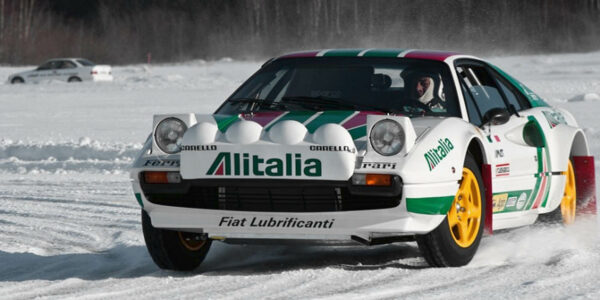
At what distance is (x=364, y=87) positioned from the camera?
6.44 m

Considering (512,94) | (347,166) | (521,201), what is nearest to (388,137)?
(347,166)

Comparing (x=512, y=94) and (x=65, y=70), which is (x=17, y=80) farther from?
(x=512, y=94)

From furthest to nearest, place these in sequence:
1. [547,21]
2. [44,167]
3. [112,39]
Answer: [112,39] → [547,21] → [44,167]

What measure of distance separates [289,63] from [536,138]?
1.59m

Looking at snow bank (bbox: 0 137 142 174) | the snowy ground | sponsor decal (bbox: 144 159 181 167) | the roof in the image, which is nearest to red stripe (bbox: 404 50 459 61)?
the roof

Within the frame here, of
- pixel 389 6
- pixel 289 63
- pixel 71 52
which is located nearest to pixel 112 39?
pixel 71 52

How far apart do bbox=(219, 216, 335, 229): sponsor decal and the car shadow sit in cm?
43

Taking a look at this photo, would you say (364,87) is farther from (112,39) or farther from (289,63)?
(112,39)

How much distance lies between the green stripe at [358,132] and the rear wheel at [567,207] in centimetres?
222

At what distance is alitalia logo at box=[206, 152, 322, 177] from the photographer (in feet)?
17.4

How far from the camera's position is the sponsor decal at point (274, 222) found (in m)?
5.41

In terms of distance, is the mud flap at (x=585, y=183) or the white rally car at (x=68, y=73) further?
the white rally car at (x=68, y=73)

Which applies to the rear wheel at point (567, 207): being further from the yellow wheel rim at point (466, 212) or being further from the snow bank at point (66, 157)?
the snow bank at point (66, 157)

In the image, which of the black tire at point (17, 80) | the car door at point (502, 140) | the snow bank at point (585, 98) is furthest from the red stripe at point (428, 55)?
the black tire at point (17, 80)
